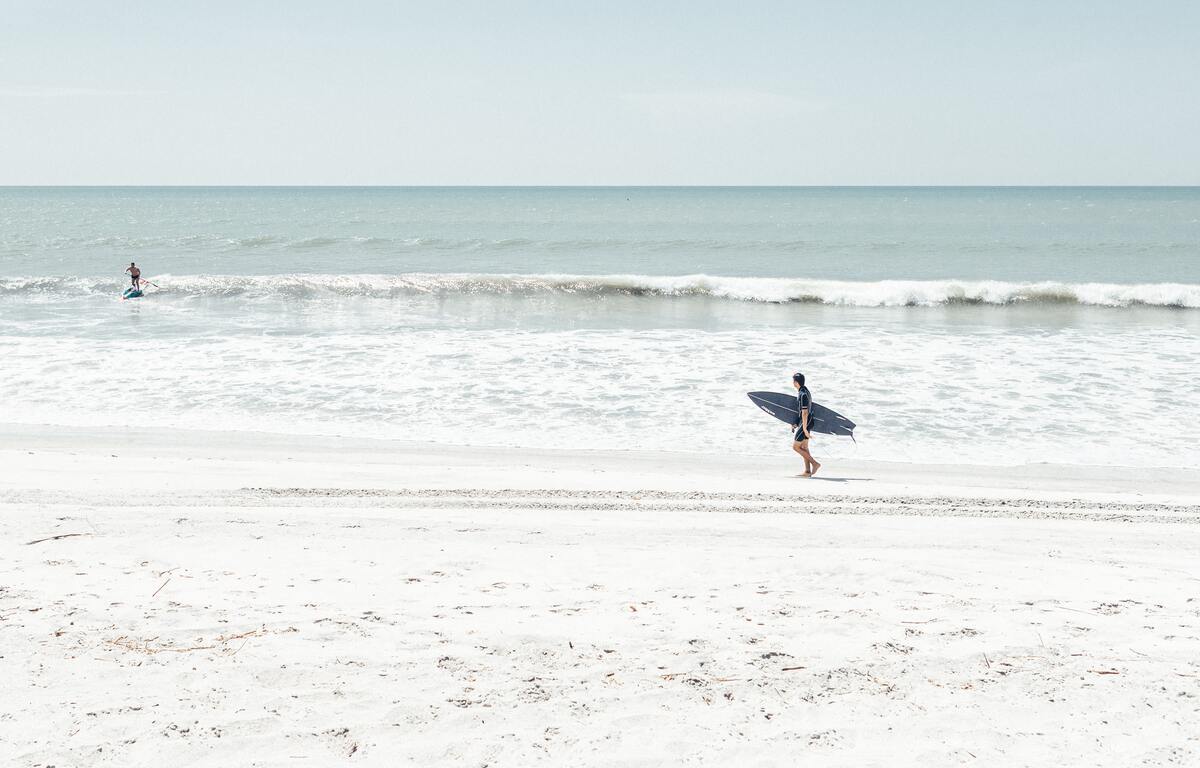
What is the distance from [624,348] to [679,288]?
548 inches

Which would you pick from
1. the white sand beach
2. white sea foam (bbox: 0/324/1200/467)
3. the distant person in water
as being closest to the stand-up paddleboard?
the distant person in water

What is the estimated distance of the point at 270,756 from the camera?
429cm

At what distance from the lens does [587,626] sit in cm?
580

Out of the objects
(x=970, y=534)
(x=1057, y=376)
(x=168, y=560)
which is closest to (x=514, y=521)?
(x=168, y=560)

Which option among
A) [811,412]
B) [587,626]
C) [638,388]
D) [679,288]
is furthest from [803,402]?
[679,288]

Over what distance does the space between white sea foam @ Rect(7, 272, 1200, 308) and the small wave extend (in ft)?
0.10

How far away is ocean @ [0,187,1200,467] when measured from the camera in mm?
13367

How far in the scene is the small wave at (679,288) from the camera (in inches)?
1197

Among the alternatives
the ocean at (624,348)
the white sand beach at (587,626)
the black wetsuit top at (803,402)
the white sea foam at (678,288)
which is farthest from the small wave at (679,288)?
the white sand beach at (587,626)

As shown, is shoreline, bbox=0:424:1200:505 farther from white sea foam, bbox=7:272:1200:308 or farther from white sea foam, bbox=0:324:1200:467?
white sea foam, bbox=7:272:1200:308

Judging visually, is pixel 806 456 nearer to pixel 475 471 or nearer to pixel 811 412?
A: pixel 811 412

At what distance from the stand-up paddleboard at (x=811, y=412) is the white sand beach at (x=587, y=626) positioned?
2216 mm

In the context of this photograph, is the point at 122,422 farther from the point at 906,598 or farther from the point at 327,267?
the point at 327,267

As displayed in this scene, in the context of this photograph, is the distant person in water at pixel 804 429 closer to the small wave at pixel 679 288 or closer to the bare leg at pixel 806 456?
the bare leg at pixel 806 456
